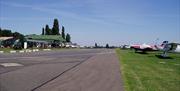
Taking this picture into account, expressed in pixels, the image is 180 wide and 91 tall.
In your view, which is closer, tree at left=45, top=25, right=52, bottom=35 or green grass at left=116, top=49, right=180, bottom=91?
green grass at left=116, top=49, right=180, bottom=91

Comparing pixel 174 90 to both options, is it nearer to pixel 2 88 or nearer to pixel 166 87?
pixel 166 87

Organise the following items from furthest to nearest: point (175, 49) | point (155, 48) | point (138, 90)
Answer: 1. point (155, 48)
2. point (175, 49)
3. point (138, 90)

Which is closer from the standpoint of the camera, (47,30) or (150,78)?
(150,78)

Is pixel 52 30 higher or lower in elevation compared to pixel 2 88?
higher

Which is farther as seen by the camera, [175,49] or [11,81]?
[175,49]

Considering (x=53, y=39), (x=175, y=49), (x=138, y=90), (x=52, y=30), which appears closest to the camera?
(x=138, y=90)

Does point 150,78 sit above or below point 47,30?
below

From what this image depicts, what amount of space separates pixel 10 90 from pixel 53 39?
367 ft

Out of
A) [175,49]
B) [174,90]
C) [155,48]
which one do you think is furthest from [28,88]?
[155,48]

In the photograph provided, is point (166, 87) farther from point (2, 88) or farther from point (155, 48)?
point (155, 48)

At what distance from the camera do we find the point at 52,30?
135250mm

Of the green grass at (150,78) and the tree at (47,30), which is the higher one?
the tree at (47,30)

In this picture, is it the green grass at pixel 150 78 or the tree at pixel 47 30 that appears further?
the tree at pixel 47 30

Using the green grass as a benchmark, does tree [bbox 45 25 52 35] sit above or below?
above
